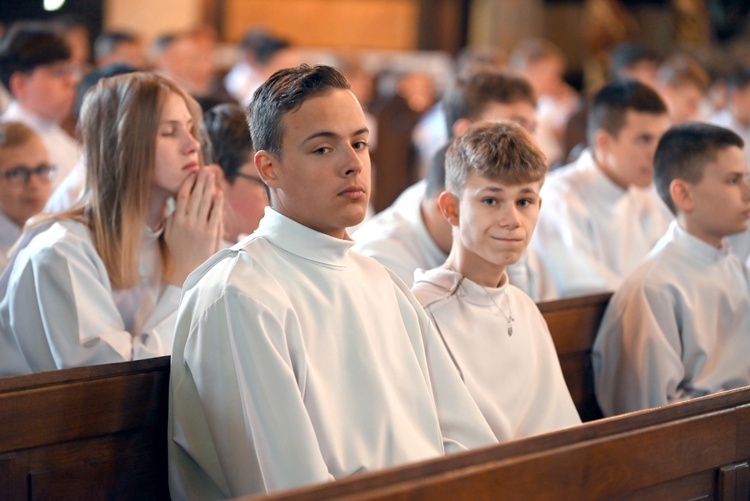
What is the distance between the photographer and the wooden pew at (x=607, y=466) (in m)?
1.84

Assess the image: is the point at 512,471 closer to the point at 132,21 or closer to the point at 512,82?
the point at 512,82

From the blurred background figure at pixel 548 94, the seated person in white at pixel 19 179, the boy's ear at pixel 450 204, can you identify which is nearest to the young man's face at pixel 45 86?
the seated person in white at pixel 19 179

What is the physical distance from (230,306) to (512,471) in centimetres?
74

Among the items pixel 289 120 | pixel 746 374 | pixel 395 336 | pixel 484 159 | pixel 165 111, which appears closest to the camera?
pixel 289 120

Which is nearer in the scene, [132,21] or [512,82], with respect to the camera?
[512,82]

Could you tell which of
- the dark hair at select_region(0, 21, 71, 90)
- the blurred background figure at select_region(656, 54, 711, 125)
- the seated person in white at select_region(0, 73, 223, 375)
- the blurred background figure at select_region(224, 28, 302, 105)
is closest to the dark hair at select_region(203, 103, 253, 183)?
the seated person in white at select_region(0, 73, 223, 375)

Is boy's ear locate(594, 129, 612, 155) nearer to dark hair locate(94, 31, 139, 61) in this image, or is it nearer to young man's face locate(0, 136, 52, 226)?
young man's face locate(0, 136, 52, 226)

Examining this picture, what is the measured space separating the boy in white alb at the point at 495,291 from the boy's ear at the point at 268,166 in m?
0.68

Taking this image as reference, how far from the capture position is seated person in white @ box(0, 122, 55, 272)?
3840 millimetres

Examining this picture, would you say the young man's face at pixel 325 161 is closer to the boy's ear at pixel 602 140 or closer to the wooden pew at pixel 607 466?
the wooden pew at pixel 607 466

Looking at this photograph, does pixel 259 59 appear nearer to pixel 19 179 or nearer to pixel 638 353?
pixel 19 179

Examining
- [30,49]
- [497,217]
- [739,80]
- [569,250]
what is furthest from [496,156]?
→ [739,80]

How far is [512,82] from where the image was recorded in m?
4.61

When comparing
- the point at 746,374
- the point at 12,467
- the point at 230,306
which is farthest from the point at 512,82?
the point at 12,467
